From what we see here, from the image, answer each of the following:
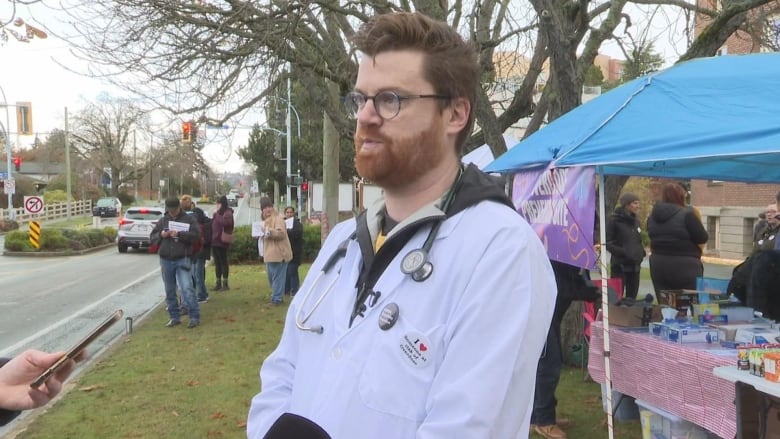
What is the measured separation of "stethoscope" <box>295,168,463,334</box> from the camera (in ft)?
4.91

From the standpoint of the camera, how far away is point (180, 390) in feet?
20.7

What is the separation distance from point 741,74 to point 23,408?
4.38 meters

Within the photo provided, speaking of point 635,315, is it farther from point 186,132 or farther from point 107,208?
point 107,208

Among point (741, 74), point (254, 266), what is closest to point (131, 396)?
point (741, 74)

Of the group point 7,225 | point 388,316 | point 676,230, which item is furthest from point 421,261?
point 7,225

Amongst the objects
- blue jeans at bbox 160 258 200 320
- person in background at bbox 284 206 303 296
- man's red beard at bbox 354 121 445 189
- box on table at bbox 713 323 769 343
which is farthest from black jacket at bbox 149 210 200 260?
man's red beard at bbox 354 121 445 189

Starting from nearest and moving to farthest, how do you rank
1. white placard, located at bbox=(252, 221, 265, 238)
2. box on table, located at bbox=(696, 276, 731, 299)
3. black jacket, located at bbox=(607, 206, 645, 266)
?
1. box on table, located at bbox=(696, 276, 731, 299)
2. black jacket, located at bbox=(607, 206, 645, 266)
3. white placard, located at bbox=(252, 221, 265, 238)

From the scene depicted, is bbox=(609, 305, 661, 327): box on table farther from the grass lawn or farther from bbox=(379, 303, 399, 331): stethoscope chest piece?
bbox=(379, 303, 399, 331): stethoscope chest piece

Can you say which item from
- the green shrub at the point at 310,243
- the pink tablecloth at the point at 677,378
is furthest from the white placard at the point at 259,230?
the green shrub at the point at 310,243

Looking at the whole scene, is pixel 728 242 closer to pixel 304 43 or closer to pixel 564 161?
pixel 304 43

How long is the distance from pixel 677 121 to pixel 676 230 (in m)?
4.03

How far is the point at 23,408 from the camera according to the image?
188 centimetres

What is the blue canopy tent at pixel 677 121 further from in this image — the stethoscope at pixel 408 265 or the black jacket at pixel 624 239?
the black jacket at pixel 624 239

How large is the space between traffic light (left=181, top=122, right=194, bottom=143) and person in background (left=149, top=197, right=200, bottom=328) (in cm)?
138
